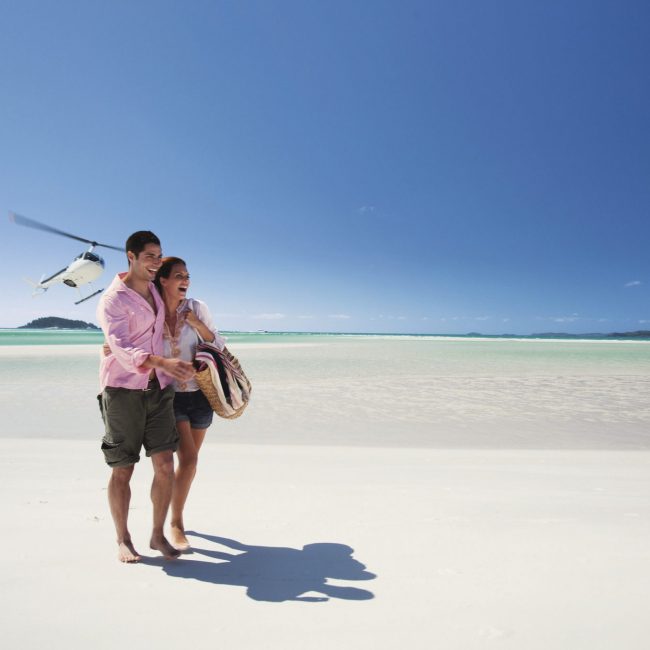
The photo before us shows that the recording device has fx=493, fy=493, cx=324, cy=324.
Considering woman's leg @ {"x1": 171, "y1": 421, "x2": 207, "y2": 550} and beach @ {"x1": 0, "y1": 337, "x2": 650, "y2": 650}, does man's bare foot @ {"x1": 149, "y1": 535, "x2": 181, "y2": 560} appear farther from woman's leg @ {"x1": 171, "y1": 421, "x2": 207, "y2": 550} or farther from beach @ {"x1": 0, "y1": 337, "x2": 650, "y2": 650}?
woman's leg @ {"x1": 171, "y1": 421, "x2": 207, "y2": 550}

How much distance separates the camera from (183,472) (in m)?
3.35

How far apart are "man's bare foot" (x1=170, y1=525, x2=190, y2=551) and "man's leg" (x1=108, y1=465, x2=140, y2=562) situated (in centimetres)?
29

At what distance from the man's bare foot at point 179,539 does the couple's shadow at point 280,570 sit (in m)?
0.07

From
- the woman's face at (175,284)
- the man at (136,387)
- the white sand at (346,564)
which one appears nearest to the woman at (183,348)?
the woman's face at (175,284)

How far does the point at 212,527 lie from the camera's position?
3668 mm

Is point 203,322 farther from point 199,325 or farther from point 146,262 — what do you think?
point 146,262

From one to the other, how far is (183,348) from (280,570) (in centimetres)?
149

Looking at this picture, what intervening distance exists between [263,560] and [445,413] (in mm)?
6703

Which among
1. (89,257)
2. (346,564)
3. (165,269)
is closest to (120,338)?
(165,269)

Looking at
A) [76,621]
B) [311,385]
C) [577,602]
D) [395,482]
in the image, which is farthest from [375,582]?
[311,385]

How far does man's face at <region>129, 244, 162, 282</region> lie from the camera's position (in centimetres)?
295

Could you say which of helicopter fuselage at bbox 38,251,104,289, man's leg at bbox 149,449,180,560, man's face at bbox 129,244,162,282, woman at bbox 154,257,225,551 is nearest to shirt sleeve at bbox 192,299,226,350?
woman at bbox 154,257,225,551

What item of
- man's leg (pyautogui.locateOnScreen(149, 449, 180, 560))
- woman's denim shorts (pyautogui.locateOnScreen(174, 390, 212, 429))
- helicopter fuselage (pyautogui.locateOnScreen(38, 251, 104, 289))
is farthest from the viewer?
helicopter fuselage (pyautogui.locateOnScreen(38, 251, 104, 289))

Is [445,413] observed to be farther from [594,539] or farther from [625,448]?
[594,539]
